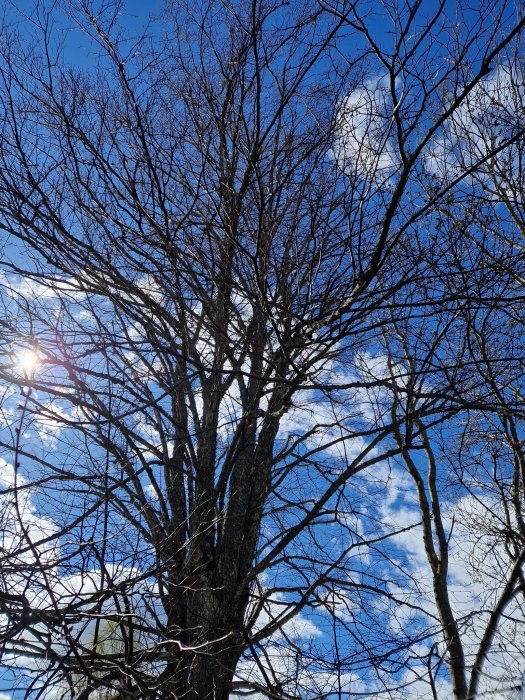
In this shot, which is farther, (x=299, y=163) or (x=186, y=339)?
(x=186, y=339)

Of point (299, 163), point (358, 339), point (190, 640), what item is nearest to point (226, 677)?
point (190, 640)

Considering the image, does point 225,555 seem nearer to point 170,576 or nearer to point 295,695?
point 170,576

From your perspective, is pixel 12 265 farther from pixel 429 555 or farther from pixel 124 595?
pixel 429 555

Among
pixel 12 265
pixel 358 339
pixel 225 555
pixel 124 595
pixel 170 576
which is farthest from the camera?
pixel 358 339

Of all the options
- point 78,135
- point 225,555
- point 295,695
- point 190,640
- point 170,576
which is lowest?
point 295,695

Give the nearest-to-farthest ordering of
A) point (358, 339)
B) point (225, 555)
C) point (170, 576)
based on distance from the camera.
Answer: point (170, 576) < point (225, 555) < point (358, 339)

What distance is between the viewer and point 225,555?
402 cm

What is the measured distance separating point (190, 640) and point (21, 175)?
9.75 ft

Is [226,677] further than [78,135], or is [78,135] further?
[78,135]

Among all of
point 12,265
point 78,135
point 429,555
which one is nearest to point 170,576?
point 12,265

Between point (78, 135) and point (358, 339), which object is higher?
point (78, 135)

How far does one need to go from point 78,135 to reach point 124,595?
3.03 metres

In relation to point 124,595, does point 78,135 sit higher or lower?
higher

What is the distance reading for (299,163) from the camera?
12.1ft
